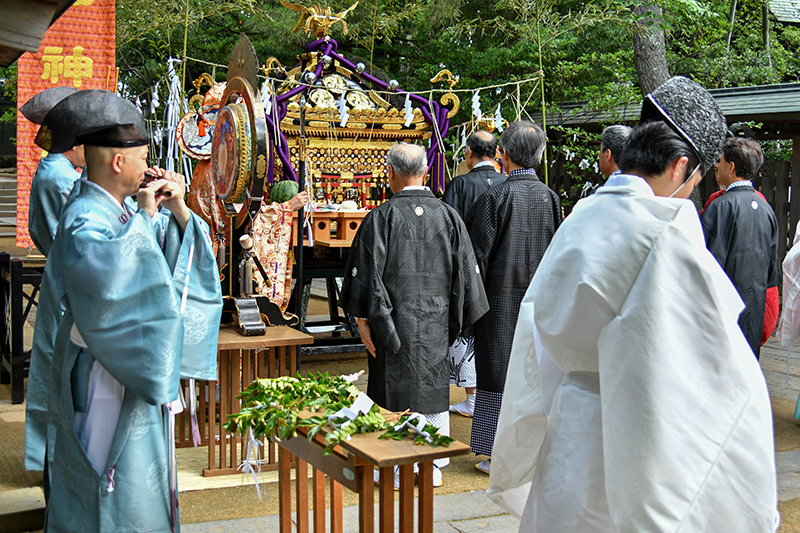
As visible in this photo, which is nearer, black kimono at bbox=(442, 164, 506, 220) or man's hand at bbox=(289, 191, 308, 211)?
man's hand at bbox=(289, 191, 308, 211)

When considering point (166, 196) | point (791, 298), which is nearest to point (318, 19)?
point (791, 298)

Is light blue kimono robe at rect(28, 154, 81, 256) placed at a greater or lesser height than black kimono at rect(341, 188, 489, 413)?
greater

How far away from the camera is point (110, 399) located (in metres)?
2.43

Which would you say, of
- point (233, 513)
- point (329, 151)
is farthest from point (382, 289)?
point (329, 151)

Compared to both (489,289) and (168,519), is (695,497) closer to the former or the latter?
(168,519)

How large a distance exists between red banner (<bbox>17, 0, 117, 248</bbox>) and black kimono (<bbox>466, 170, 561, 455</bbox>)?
3.90m

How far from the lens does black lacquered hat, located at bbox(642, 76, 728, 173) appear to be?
6.54 ft

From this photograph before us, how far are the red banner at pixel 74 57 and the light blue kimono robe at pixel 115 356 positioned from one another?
451 centimetres

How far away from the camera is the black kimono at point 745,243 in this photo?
4.75 m

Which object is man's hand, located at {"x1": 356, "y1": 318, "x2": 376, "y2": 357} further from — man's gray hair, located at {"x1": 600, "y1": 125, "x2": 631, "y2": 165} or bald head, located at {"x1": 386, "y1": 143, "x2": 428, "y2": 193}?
man's gray hair, located at {"x1": 600, "y1": 125, "x2": 631, "y2": 165}

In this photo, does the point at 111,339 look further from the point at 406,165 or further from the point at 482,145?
the point at 482,145

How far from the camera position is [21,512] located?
351 centimetres

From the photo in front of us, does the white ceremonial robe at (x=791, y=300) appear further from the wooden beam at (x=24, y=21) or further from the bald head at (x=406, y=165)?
the wooden beam at (x=24, y=21)

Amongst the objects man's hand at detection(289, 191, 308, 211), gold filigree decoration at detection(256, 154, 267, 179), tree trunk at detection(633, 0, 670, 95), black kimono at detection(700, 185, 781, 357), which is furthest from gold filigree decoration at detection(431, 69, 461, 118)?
gold filigree decoration at detection(256, 154, 267, 179)
